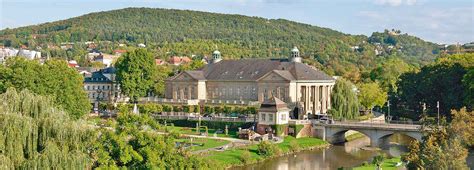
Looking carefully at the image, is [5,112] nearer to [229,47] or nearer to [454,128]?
[454,128]

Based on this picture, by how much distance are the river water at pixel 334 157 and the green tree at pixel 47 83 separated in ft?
58.0

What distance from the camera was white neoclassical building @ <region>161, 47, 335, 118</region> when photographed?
78938 mm

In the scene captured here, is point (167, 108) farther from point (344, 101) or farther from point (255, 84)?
point (344, 101)

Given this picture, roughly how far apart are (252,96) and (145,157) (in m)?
52.0

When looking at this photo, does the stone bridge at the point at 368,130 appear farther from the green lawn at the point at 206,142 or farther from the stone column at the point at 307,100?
the green lawn at the point at 206,142

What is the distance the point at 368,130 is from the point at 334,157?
282 inches

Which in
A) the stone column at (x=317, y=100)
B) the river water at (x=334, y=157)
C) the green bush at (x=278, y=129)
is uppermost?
the stone column at (x=317, y=100)

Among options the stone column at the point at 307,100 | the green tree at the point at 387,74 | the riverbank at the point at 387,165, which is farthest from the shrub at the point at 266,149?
the green tree at the point at 387,74

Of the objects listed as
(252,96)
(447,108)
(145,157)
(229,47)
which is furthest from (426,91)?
(229,47)

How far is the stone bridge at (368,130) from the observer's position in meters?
61.6

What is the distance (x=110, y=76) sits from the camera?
103 meters

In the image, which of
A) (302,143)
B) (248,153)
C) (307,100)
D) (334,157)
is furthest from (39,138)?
(307,100)

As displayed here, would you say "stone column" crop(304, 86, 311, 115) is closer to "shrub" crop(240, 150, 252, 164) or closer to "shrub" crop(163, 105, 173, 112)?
"shrub" crop(163, 105, 173, 112)

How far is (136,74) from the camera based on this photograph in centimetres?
8938
